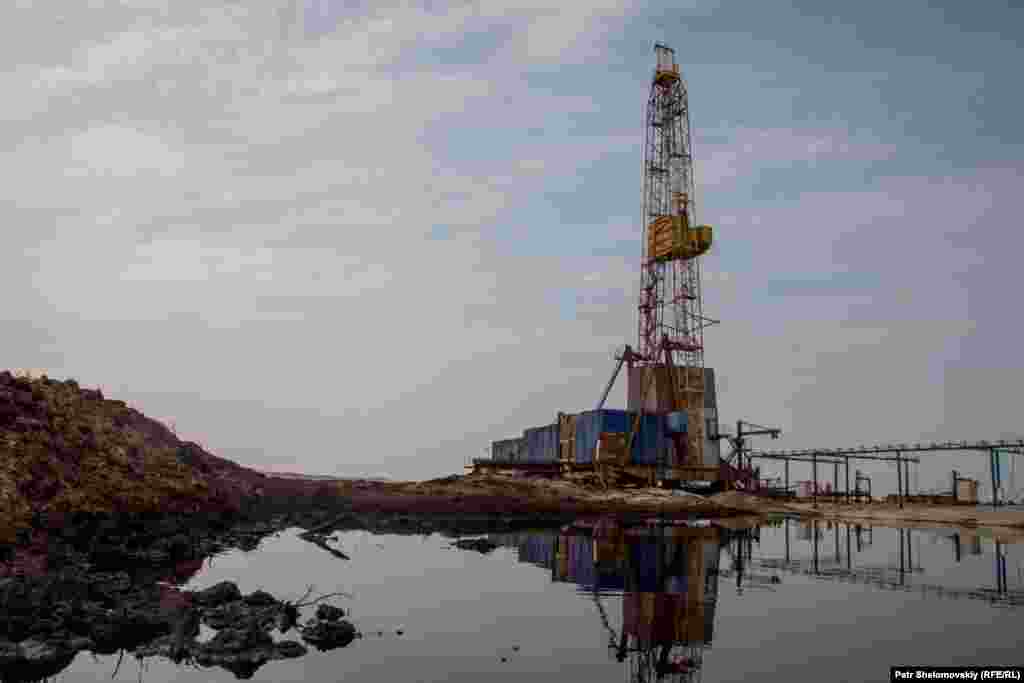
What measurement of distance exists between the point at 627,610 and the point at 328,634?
18.4 ft

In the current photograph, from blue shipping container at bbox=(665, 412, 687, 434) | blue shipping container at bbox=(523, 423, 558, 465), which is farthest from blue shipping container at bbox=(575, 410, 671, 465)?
blue shipping container at bbox=(523, 423, 558, 465)

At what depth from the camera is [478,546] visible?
23.8m

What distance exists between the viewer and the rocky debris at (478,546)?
23.4 meters

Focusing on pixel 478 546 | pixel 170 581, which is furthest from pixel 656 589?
pixel 170 581

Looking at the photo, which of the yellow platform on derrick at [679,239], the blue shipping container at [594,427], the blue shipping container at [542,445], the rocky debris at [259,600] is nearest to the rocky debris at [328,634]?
the rocky debris at [259,600]

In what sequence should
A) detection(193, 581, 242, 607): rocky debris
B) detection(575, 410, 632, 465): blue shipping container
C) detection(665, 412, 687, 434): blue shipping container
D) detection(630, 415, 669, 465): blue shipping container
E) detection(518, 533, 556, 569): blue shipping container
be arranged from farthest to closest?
1. detection(665, 412, 687, 434): blue shipping container
2. detection(630, 415, 669, 465): blue shipping container
3. detection(575, 410, 632, 465): blue shipping container
4. detection(518, 533, 556, 569): blue shipping container
5. detection(193, 581, 242, 607): rocky debris

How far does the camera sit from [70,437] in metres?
23.6

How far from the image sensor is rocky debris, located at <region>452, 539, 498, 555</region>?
23438 millimetres

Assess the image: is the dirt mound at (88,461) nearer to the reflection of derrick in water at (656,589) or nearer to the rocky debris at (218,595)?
the rocky debris at (218,595)

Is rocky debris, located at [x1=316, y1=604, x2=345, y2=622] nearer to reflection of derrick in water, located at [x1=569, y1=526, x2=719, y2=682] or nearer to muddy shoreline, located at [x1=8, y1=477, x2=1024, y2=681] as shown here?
muddy shoreline, located at [x1=8, y1=477, x2=1024, y2=681]

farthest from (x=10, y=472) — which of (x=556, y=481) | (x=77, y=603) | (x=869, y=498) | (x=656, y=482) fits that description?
(x=869, y=498)

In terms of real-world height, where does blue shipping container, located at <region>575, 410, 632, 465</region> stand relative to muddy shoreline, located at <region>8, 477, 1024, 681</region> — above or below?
above

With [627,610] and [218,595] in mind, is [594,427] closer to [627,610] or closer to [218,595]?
[627,610]

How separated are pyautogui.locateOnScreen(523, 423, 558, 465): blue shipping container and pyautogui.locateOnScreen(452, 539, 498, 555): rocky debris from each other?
37715 millimetres
